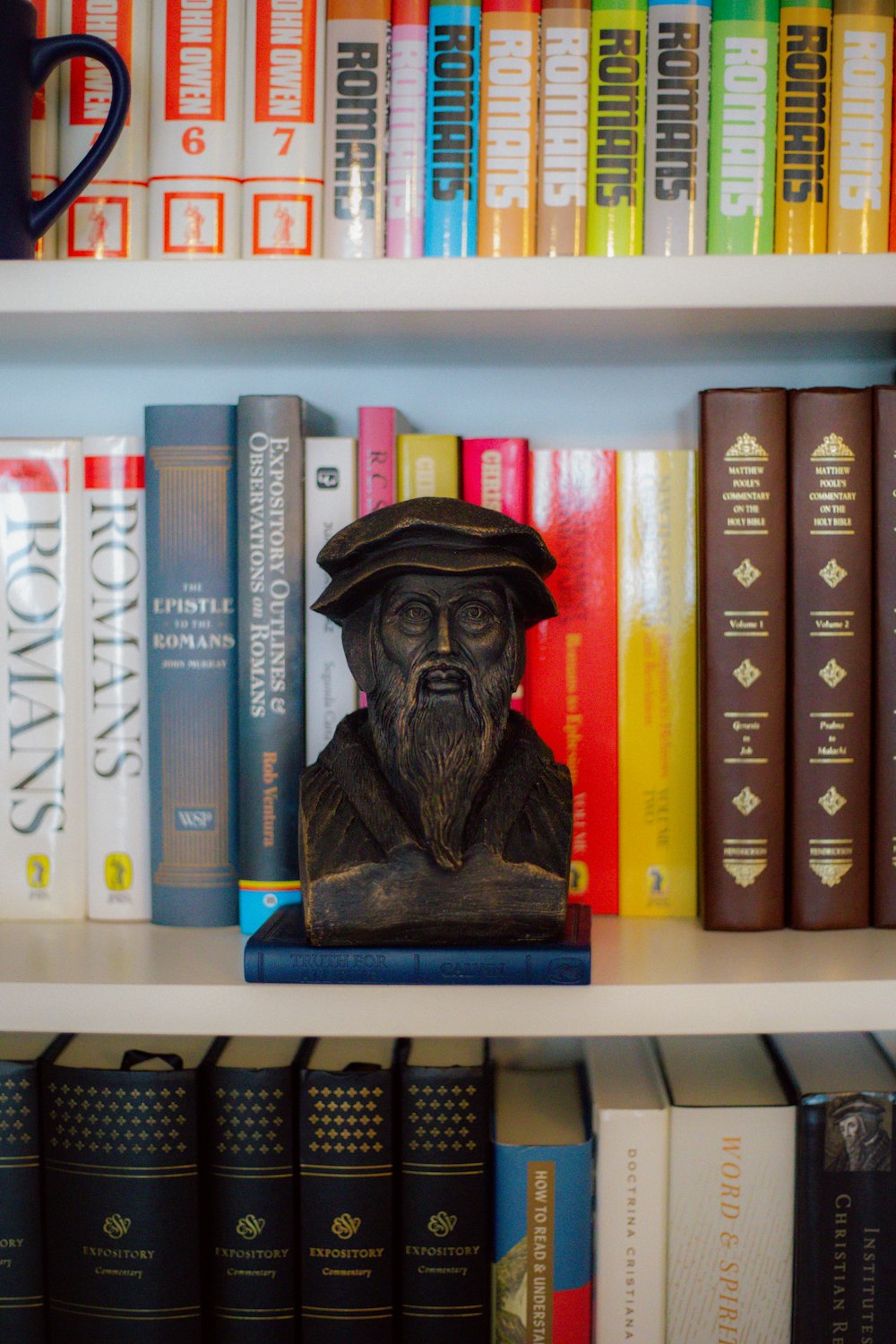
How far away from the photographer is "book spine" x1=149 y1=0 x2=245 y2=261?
2.29 ft

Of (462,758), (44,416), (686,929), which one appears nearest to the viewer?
(462,758)

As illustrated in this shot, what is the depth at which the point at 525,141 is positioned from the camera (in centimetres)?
69

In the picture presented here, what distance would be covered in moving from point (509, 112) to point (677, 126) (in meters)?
0.11

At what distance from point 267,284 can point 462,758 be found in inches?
12.5

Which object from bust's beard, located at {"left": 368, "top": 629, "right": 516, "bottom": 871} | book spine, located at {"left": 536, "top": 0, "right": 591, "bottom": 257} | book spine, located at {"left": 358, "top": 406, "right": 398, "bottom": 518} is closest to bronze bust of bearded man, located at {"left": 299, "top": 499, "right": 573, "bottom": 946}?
bust's beard, located at {"left": 368, "top": 629, "right": 516, "bottom": 871}

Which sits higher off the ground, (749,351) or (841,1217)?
(749,351)

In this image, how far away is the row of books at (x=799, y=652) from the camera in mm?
715

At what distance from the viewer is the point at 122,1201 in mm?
688

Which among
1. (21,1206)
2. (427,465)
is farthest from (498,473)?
(21,1206)

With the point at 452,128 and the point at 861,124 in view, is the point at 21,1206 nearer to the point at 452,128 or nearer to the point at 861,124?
the point at 452,128

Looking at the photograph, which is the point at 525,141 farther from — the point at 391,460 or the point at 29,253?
the point at 29,253

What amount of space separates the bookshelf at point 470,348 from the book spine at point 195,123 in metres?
0.06

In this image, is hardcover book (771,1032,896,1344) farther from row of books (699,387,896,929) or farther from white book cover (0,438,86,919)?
white book cover (0,438,86,919)

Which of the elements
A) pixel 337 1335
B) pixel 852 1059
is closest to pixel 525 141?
pixel 852 1059
